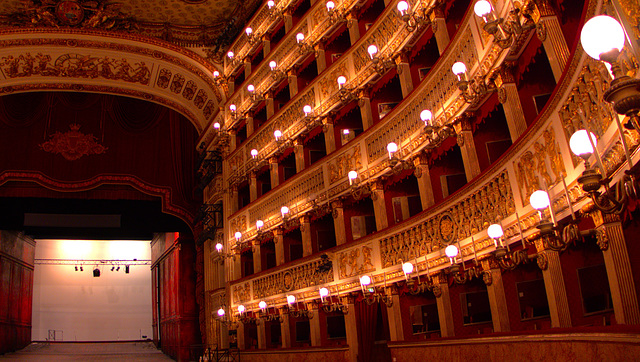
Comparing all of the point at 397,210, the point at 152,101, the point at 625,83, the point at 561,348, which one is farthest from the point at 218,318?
the point at 625,83

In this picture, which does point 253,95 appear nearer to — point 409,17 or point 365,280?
point 409,17

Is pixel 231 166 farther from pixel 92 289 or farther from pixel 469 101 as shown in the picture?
pixel 92 289

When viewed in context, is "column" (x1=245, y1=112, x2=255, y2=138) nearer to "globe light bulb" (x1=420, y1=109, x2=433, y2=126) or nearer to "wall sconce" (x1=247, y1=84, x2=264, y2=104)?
"wall sconce" (x1=247, y1=84, x2=264, y2=104)

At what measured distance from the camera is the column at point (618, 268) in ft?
17.1

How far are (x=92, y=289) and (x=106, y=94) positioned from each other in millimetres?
11765

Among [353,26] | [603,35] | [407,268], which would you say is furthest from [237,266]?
[603,35]

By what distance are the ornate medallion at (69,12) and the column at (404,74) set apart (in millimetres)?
13816

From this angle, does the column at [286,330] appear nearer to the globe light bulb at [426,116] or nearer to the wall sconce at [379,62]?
the wall sconce at [379,62]

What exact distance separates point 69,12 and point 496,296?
60.5ft

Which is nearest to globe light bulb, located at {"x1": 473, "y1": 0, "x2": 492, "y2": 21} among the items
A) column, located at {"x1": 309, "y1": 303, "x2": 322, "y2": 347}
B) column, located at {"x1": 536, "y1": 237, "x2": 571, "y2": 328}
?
column, located at {"x1": 536, "y1": 237, "x2": 571, "y2": 328}

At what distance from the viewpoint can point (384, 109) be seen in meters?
13.3

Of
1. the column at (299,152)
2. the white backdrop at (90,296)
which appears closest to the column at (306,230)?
the column at (299,152)

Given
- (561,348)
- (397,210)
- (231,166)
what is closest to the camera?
(561,348)

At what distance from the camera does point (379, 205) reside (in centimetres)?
1173
